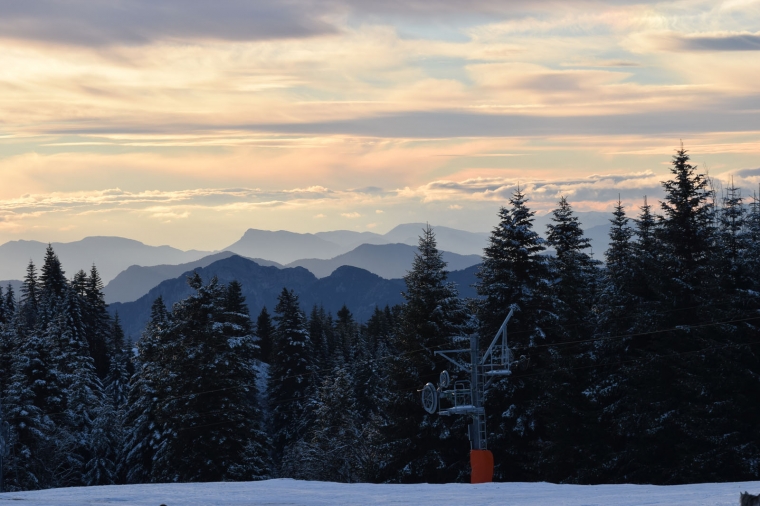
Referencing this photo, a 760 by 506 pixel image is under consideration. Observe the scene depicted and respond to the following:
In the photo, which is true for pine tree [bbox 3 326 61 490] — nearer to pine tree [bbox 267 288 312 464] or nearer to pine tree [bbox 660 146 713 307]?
pine tree [bbox 267 288 312 464]

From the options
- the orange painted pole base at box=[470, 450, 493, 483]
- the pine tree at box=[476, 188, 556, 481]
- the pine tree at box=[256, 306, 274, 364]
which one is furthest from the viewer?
the pine tree at box=[256, 306, 274, 364]

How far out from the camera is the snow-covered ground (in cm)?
1628

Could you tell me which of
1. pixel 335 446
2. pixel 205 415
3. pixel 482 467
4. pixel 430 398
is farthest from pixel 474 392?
pixel 335 446

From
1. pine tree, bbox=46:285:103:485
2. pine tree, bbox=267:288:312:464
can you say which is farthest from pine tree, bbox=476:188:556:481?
pine tree, bbox=267:288:312:464

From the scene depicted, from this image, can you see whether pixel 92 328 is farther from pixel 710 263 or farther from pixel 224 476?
pixel 710 263

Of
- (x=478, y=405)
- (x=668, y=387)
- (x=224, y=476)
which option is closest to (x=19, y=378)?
(x=224, y=476)

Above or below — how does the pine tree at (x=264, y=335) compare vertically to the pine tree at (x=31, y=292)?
below

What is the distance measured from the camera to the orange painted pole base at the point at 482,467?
32969 millimetres

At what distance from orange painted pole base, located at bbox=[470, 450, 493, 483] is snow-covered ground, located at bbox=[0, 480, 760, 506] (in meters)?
12.6

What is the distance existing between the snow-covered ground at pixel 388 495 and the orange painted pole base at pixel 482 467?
1262cm

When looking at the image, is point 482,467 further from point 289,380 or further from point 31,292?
point 31,292

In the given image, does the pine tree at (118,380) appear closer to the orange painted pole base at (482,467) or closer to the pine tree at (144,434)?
the pine tree at (144,434)

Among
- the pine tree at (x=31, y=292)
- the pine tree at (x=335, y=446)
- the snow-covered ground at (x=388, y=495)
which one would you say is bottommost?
the pine tree at (x=335, y=446)

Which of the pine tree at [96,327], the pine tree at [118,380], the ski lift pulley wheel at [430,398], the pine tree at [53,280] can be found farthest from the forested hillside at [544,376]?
the pine tree at [53,280]
